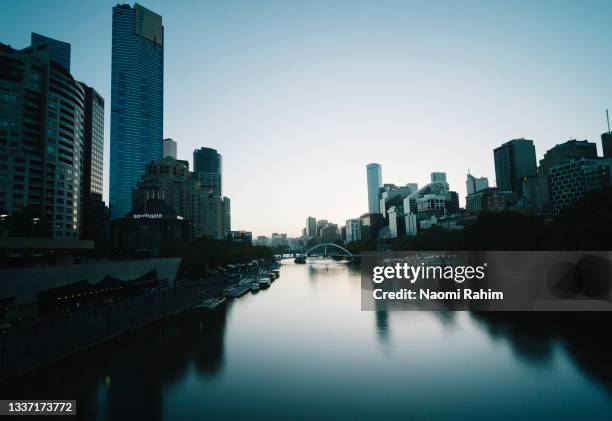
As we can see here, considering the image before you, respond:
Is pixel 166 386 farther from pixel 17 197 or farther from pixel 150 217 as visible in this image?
pixel 150 217

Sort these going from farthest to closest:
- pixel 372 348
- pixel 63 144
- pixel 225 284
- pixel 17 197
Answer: pixel 63 144
pixel 17 197
pixel 225 284
pixel 372 348

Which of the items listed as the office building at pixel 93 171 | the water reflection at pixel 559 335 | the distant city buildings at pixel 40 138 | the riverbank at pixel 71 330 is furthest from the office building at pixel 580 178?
the office building at pixel 93 171

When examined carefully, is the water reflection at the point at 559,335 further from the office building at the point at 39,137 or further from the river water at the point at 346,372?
the office building at the point at 39,137

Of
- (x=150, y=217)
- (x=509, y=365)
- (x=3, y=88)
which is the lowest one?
(x=509, y=365)

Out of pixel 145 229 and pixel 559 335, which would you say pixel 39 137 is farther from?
pixel 559 335

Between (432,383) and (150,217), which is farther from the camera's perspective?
(150,217)

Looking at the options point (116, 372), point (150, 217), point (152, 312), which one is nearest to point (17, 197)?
point (150, 217)

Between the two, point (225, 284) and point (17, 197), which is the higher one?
point (17, 197)
